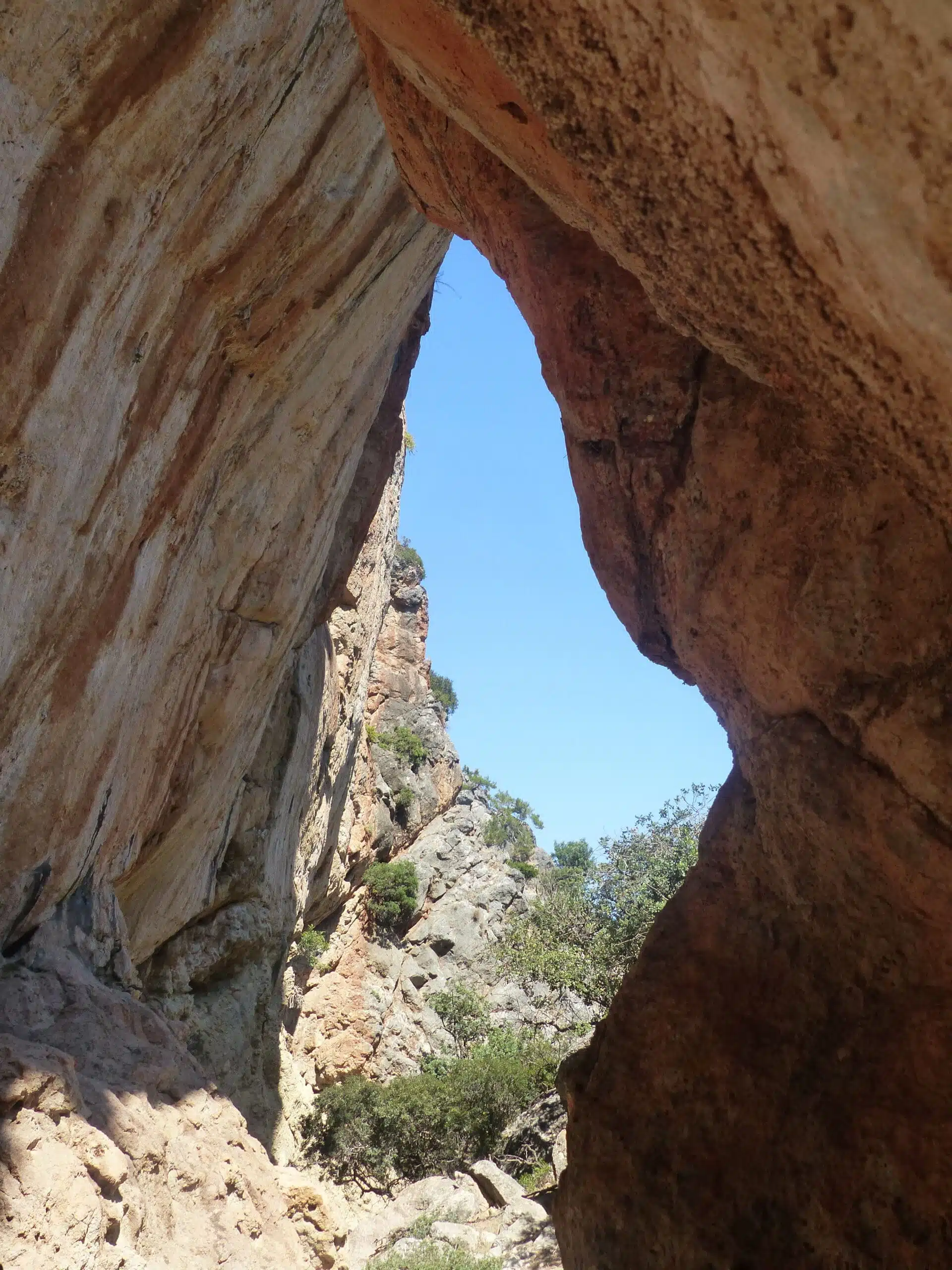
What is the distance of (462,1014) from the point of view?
84.9ft

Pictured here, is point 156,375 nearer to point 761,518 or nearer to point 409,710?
point 761,518

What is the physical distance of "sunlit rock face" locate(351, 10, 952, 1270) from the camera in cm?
200

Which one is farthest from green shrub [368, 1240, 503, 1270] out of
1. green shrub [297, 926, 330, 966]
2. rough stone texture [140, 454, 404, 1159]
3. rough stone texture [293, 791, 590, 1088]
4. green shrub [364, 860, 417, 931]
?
green shrub [364, 860, 417, 931]

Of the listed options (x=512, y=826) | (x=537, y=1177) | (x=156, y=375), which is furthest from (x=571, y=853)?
(x=156, y=375)

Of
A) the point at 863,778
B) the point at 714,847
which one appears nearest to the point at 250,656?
the point at 714,847

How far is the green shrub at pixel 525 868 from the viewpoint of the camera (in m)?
35.1

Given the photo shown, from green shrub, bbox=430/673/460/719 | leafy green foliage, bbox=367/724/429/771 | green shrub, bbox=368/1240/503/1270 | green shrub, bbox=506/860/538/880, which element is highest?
green shrub, bbox=430/673/460/719

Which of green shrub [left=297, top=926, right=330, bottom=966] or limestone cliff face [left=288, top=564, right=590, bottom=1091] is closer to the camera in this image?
green shrub [left=297, top=926, right=330, bottom=966]

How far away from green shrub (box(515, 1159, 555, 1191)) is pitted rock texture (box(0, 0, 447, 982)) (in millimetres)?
9263

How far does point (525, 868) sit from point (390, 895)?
9597 mm

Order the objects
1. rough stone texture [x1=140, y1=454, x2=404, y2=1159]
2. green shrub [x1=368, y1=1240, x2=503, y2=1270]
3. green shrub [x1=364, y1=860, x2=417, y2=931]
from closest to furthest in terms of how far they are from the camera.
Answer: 1. green shrub [x1=368, y1=1240, x2=503, y2=1270]
2. rough stone texture [x1=140, y1=454, x2=404, y2=1159]
3. green shrub [x1=364, y1=860, x2=417, y2=931]

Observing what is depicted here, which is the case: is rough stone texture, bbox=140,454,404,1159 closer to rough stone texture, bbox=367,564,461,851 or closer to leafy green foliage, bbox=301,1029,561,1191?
leafy green foliage, bbox=301,1029,561,1191

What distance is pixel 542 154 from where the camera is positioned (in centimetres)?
404

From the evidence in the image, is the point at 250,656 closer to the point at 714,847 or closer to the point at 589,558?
the point at 589,558
